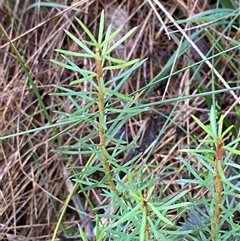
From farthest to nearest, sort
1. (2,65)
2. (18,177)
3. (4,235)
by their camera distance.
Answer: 1. (2,65)
2. (18,177)
3. (4,235)

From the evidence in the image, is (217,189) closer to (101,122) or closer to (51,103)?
(101,122)

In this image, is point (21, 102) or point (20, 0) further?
point (20, 0)

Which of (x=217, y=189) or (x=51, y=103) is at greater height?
(x=217, y=189)

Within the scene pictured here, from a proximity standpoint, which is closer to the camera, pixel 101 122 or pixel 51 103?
pixel 101 122

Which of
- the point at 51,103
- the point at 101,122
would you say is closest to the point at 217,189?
the point at 101,122

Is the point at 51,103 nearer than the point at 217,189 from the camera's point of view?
No

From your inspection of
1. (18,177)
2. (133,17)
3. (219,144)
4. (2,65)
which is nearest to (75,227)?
(18,177)

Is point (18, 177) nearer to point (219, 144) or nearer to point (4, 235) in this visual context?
point (4, 235)

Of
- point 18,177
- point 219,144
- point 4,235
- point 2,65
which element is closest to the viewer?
point 219,144

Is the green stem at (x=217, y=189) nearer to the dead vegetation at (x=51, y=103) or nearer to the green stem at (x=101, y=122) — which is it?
the green stem at (x=101, y=122)
